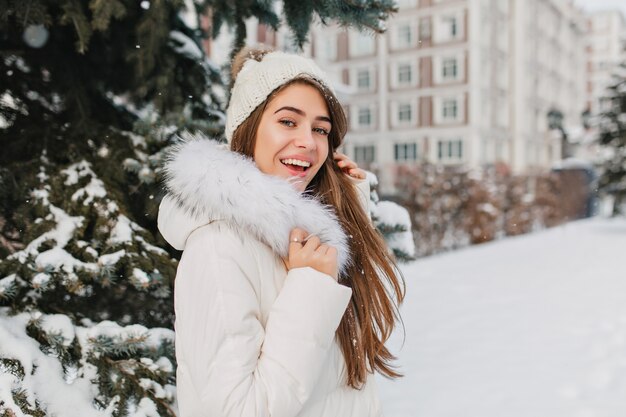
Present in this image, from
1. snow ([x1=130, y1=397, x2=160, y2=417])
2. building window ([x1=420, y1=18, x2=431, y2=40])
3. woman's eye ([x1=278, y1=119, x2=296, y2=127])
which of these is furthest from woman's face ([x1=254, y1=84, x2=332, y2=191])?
building window ([x1=420, y1=18, x2=431, y2=40])

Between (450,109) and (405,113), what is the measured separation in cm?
318

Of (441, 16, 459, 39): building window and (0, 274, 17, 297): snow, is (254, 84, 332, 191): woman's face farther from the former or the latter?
(441, 16, 459, 39): building window

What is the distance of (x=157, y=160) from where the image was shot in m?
2.28

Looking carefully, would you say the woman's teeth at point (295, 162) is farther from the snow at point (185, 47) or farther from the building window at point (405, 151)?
the building window at point (405, 151)

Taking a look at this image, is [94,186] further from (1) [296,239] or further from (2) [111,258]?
(1) [296,239]

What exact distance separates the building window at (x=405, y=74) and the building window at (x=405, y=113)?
1.62m

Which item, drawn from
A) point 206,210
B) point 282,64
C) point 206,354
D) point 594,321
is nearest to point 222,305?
point 206,354

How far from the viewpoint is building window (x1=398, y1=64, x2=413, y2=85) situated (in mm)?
36656

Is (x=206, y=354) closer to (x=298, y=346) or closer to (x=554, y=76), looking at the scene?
(x=298, y=346)

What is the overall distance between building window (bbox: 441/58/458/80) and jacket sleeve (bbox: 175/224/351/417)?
36.3 m

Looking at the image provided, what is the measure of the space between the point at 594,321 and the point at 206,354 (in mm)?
5379

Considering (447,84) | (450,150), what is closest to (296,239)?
(450,150)

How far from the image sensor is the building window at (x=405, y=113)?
36531 mm

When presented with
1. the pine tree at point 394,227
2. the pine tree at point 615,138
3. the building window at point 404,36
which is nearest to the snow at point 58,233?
the pine tree at point 394,227
